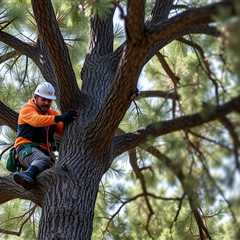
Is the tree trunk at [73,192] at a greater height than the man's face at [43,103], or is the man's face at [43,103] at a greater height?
the man's face at [43,103]

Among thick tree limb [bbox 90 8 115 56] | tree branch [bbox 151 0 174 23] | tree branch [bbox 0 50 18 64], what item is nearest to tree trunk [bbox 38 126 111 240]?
thick tree limb [bbox 90 8 115 56]

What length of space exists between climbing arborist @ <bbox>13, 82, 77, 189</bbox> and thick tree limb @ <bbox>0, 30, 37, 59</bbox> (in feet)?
1.22

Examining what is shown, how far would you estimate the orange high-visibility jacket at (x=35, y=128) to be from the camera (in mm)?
3264

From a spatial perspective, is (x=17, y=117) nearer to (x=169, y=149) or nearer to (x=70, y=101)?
(x=70, y=101)

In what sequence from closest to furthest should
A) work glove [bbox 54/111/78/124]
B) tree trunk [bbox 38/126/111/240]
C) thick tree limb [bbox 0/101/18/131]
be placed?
tree trunk [bbox 38/126/111/240]
work glove [bbox 54/111/78/124]
thick tree limb [bbox 0/101/18/131]

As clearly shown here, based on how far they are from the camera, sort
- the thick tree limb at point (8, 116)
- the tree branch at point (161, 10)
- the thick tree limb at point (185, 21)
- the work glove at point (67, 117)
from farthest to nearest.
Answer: the tree branch at point (161, 10) < the thick tree limb at point (8, 116) < the work glove at point (67, 117) < the thick tree limb at point (185, 21)

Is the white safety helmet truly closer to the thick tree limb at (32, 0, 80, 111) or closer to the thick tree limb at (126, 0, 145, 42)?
the thick tree limb at (32, 0, 80, 111)

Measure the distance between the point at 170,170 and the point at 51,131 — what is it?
1499mm

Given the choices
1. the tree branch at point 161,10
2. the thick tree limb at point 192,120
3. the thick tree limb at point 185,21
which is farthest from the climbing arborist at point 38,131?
the thick tree limb at point 185,21

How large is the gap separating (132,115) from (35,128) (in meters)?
1.13

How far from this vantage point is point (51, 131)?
3377 mm

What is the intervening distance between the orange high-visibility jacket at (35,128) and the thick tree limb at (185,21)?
3.05 feet

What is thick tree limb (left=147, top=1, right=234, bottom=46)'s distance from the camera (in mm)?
2071

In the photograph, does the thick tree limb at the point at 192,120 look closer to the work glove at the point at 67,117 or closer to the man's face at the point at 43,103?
the work glove at the point at 67,117
